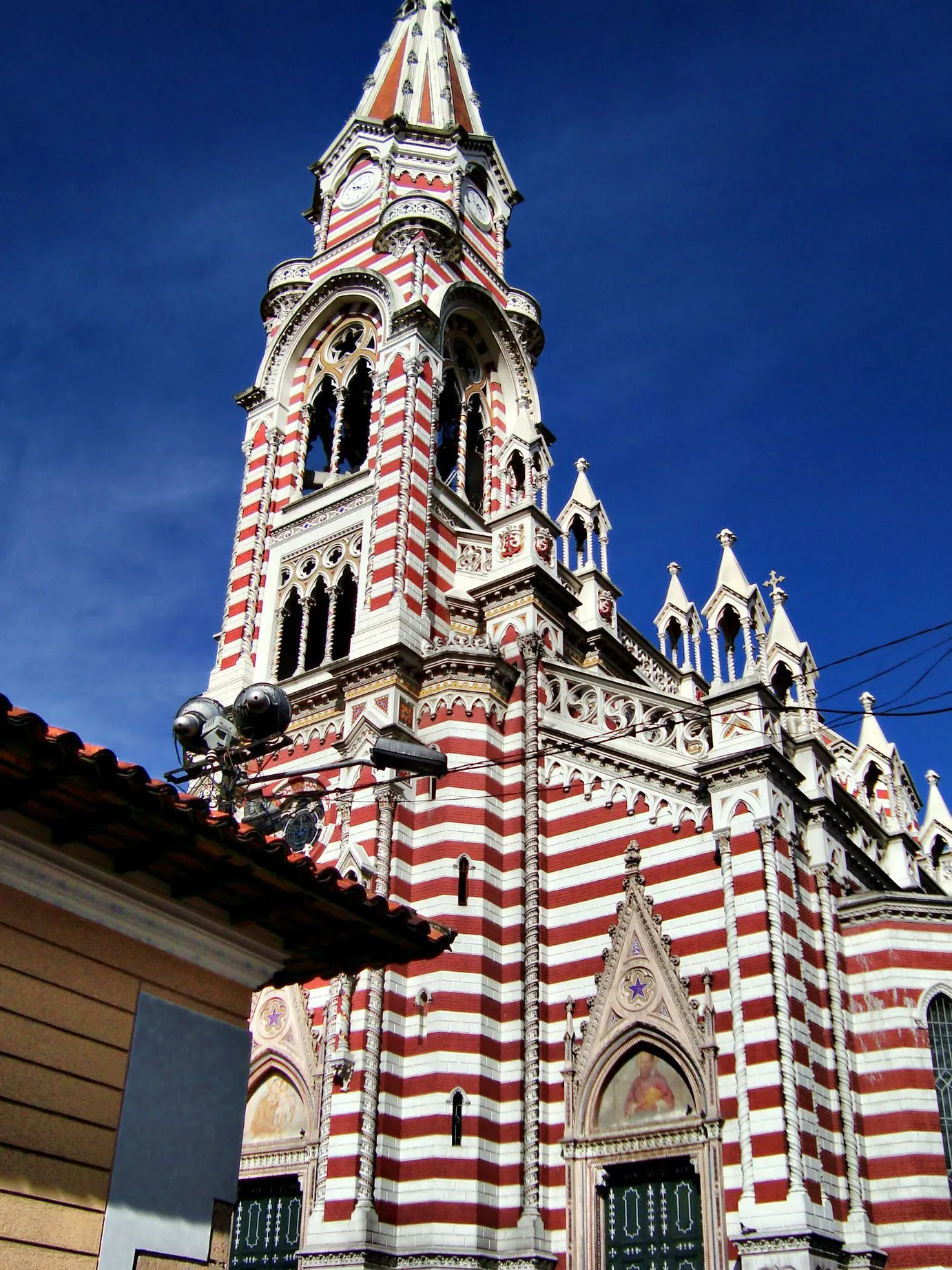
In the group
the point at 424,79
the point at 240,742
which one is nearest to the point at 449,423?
the point at 424,79

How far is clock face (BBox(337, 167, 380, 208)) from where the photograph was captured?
120ft

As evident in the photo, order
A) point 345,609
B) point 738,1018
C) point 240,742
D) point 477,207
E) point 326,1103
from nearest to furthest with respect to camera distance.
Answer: point 240,742 < point 738,1018 < point 326,1103 < point 345,609 < point 477,207

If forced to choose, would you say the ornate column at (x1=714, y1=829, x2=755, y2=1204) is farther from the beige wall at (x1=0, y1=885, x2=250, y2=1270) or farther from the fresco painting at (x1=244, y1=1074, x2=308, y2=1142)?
the beige wall at (x1=0, y1=885, x2=250, y2=1270)

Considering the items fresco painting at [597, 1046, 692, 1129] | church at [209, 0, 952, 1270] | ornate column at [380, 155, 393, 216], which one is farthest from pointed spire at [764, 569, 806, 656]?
ornate column at [380, 155, 393, 216]

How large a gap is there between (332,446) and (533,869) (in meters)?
13.9

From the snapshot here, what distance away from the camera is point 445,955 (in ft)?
71.9

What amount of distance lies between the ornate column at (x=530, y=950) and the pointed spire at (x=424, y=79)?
20576mm

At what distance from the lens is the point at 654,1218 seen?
1947cm

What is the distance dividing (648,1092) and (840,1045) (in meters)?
3.21

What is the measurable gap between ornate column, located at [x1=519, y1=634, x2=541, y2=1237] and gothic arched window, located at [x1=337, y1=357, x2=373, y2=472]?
9.76 meters

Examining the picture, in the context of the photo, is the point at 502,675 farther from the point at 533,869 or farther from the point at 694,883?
the point at 694,883

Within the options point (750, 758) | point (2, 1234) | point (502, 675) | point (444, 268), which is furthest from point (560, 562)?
point (2, 1234)

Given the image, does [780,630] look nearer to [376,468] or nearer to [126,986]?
[376,468]

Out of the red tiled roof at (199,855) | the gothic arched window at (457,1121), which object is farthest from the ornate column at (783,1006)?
the red tiled roof at (199,855)
